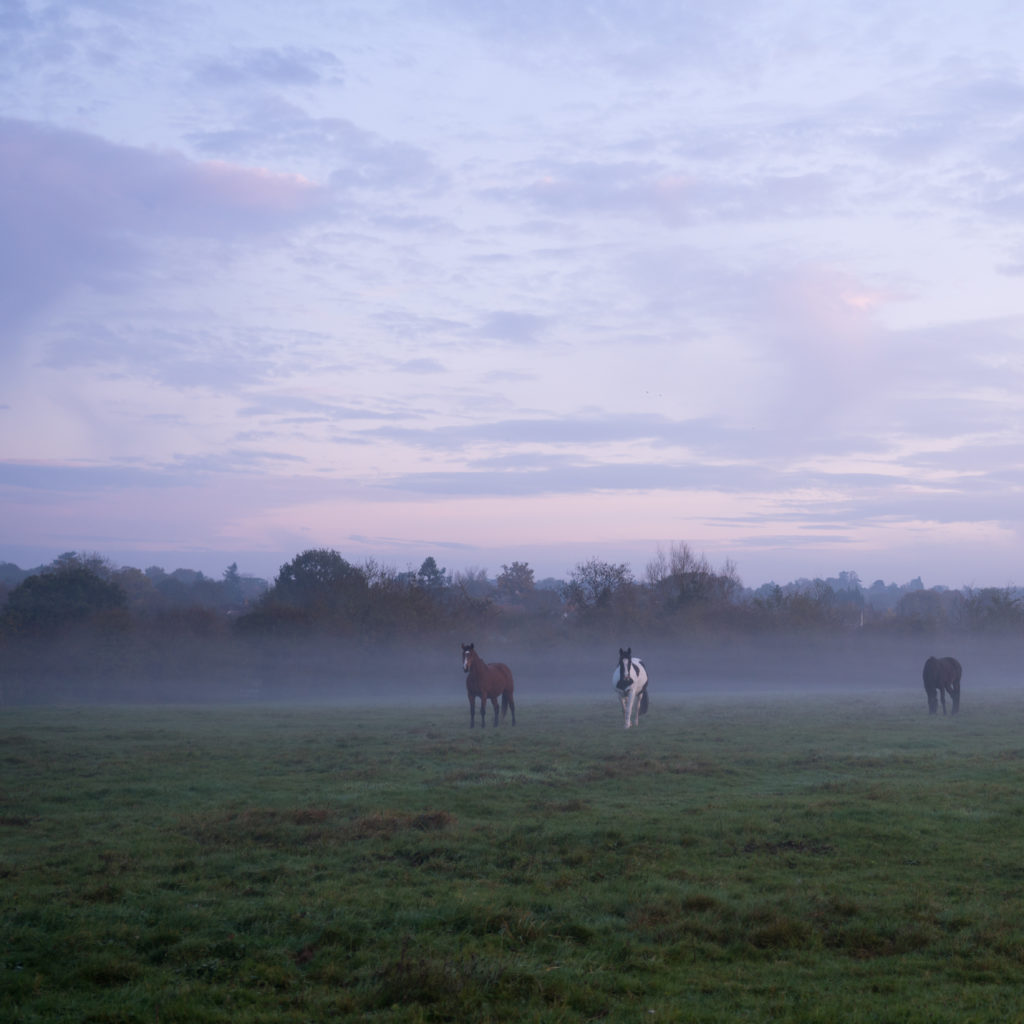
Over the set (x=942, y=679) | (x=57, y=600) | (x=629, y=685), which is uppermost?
(x=57, y=600)

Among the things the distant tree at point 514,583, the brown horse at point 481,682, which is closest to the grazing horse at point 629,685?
the brown horse at point 481,682

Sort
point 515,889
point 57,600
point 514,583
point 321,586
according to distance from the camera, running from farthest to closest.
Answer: point 514,583 → point 321,586 → point 57,600 → point 515,889


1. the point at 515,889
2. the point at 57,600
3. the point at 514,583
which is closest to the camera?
the point at 515,889

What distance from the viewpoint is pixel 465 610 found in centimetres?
6041

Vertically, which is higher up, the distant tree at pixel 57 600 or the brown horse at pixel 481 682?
the distant tree at pixel 57 600

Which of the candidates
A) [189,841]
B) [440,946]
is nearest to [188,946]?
[440,946]

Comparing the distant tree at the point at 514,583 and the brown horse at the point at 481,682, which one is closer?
the brown horse at the point at 481,682

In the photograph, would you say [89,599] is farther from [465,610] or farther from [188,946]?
[188,946]

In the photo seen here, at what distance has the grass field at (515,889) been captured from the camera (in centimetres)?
582

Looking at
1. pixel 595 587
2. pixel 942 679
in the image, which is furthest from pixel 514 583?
pixel 942 679

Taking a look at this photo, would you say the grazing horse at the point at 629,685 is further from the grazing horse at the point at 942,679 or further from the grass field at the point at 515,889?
the grazing horse at the point at 942,679

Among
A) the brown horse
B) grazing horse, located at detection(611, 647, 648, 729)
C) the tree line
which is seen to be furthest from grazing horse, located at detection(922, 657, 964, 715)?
the tree line

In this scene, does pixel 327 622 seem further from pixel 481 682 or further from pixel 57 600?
pixel 481 682

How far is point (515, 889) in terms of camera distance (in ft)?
26.8
